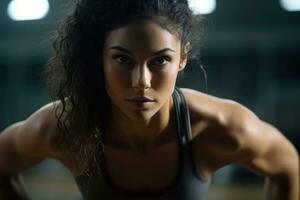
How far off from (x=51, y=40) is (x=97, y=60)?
0.13 metres

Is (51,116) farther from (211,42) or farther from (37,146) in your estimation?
(211,42)

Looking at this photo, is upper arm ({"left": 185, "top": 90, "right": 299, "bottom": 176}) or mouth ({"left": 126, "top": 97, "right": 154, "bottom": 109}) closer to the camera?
mouth ({"left": 126, "top": 97, "right": 154, "bottom": 109})

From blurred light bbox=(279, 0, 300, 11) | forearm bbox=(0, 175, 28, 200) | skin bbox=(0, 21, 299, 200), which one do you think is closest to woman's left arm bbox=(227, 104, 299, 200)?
skin bbox=(0, 21, 299, 200)

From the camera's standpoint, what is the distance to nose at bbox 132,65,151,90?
863 mm

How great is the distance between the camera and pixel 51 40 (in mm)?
1042

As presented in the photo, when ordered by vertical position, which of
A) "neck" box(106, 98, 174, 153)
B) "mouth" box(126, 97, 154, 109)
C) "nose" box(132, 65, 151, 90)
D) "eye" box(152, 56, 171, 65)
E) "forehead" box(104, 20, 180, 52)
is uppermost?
"forehead" box(104, 20, 180, 52)

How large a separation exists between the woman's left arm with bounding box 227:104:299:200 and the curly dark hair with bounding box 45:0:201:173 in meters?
0.15

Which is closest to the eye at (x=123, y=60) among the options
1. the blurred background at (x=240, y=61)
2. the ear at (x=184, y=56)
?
the ear at (x=184, y=56)

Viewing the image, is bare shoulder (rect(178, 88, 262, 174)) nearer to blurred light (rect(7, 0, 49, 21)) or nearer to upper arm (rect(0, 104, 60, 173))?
upper arm (rect(0, 104, 60, 173))

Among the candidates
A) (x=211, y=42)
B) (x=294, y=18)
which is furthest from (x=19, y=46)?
(x=294, y=18)

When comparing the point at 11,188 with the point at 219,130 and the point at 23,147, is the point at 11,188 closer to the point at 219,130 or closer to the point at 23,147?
the point at 23,147

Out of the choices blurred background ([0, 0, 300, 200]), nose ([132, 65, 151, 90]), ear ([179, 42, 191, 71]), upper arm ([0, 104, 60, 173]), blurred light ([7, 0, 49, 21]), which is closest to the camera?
nose ([132, 65, 151, 90])

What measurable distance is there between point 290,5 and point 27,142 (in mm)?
3135

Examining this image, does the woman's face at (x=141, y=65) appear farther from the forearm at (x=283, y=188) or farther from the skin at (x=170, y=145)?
the forearm at (x=283, y=188)
